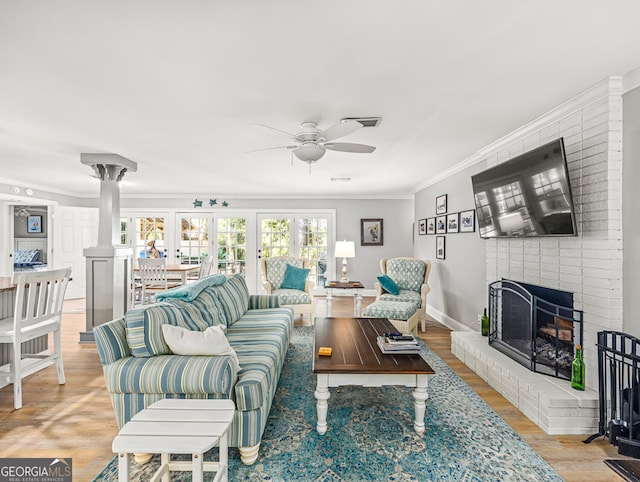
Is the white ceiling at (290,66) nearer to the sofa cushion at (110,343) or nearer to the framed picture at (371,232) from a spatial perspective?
the sofa cushion at (110,343)

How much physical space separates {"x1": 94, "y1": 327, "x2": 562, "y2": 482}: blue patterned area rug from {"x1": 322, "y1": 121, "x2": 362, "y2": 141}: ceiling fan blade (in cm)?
202

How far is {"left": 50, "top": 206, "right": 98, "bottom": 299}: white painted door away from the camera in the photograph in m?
6.53

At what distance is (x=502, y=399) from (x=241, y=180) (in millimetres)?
4622

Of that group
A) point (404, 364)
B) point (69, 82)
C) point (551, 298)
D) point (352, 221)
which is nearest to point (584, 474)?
point (404, 364)

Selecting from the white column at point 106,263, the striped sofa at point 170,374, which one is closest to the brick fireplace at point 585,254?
the striped sofa at point 170,374

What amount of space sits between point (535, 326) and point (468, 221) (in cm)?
191

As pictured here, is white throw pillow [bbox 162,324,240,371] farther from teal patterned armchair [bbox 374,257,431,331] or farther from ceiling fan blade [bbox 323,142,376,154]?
teal patterned armchair [bbox 374,257,431,331]

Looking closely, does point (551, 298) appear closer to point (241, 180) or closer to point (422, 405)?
point (422, 405)

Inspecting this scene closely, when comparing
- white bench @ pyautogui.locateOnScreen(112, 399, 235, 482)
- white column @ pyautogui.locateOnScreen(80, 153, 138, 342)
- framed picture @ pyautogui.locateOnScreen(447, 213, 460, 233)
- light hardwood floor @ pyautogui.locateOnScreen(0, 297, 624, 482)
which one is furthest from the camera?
framed picture @ pyautogui.locateOnScreen(447, 213, 460, 233)

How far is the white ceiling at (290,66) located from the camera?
1540mm

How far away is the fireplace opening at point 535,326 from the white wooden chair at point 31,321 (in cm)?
393

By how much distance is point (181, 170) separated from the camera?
4988 mm

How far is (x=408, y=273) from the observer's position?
5.19m

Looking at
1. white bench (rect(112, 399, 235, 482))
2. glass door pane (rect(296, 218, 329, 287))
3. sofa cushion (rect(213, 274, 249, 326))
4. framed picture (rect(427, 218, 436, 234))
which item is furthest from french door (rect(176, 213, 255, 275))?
white bench (rect(112, 399, 235, 482))
